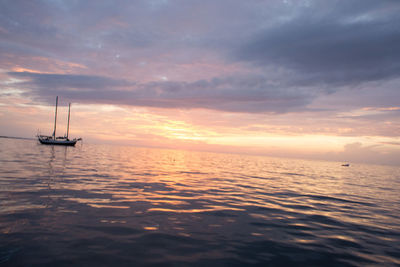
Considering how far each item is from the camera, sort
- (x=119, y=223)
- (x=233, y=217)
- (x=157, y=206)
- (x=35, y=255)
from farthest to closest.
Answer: (x=157, y=206), (x=233, y=217), (x=119, y=223), (x=35, y=255)

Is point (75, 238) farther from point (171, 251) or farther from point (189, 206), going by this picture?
point (189, 206)

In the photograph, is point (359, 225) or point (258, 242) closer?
point (258, 242)

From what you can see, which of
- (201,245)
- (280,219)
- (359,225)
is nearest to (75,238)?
(201,245)

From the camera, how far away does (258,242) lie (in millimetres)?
8391

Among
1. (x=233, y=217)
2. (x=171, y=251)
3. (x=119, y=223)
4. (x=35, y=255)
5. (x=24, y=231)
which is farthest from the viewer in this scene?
(x=233, y=217)

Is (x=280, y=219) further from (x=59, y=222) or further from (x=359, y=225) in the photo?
(x=59, y=222)

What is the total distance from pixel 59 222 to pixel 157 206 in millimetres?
4887

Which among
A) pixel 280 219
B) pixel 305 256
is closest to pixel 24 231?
pixel 305 256

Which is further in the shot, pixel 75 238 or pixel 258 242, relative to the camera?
pixel 258 242

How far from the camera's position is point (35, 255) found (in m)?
6.21

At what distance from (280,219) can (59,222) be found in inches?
402

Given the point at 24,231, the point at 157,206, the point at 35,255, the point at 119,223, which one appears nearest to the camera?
the point at 35,255

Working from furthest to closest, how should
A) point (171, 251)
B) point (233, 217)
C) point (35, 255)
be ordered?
1. point (233, 217)
2. point (171, 251)
3. point (35, 255)

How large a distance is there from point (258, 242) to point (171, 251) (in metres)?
3.38
